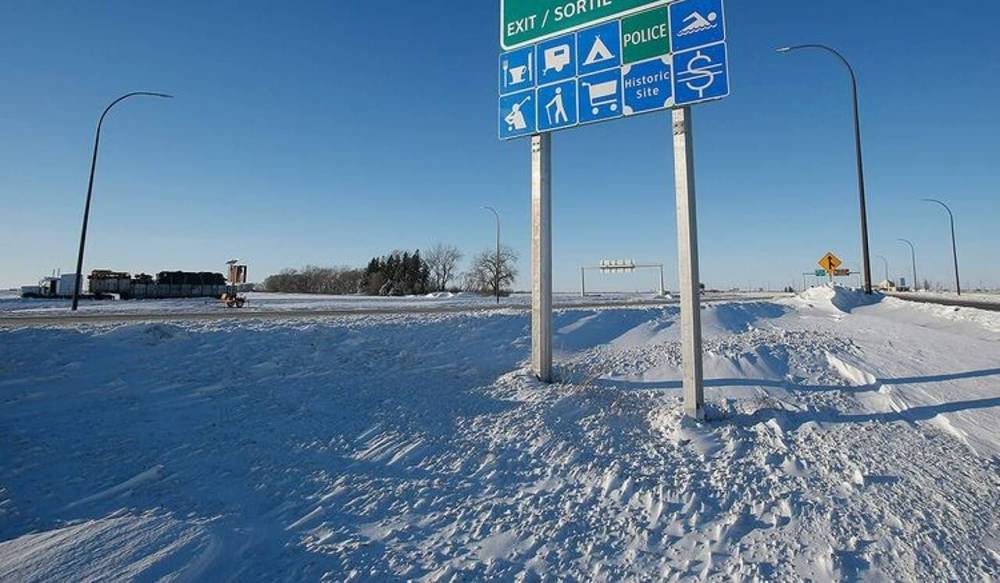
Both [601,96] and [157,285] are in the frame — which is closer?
[601,96]

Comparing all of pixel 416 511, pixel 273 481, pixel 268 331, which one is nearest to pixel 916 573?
pixel 416 511

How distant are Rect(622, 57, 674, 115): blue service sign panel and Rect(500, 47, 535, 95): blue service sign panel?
202cm

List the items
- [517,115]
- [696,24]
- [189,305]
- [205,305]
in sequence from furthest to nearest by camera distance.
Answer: [189,305] < [205,305] < [517,115] < [696,24]

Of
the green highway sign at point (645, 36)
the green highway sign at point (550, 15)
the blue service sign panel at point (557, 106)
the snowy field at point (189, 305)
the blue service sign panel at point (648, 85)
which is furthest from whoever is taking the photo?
the snowy field at point (189, 305)

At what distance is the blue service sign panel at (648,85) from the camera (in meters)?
8.02

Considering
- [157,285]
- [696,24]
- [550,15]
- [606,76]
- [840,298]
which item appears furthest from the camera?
[157,285]

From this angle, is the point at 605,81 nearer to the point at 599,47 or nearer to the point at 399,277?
the point at 599,47

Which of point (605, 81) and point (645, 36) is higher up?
point (645, 36)

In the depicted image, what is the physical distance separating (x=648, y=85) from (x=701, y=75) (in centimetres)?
84

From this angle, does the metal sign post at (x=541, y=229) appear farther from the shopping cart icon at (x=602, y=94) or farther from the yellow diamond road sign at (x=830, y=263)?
the yellow diamond road sign at (x=830, y=263)

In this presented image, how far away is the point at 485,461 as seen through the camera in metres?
6.20

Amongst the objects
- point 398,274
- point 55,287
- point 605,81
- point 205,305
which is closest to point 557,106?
point 605,81

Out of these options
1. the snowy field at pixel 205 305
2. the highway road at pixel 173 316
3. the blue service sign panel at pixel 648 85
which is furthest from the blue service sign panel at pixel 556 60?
the snowy field at pixel 205 305

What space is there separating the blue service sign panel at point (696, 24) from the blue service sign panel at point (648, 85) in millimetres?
356
